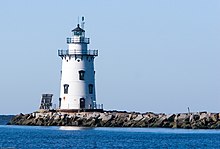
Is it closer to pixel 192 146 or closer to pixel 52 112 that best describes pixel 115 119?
pixel 52 112

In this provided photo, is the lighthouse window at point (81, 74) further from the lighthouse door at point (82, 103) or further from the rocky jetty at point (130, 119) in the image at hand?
the rocky jetty at point (130, 119)

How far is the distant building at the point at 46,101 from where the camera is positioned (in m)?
95.2

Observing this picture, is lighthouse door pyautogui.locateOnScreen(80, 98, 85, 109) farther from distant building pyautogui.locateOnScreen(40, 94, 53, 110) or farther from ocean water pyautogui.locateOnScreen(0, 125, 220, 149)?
distant building pyautogui.locateOnScreen(40, 94, 53, 110)

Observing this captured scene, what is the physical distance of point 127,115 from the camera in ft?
291

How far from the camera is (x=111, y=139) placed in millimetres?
70688

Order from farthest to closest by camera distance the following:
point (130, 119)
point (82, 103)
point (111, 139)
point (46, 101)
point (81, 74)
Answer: point (46, 101) < point (82, 103) < point (81, 74) < point (130, 119) < point (111, 139)

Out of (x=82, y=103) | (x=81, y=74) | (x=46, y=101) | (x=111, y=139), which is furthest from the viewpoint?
(x=46, y=101)

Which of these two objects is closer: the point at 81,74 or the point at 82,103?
the point at 81,74

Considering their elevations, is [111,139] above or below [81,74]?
below

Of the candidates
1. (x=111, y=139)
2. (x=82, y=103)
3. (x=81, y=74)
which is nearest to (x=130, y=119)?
(x=82, y=103)

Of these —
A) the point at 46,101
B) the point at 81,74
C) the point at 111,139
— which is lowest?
the point at 111,139

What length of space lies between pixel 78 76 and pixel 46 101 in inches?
277

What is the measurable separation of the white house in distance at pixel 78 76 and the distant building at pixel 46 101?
4.33 metres

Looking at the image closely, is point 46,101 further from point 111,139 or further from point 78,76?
point 111,139
